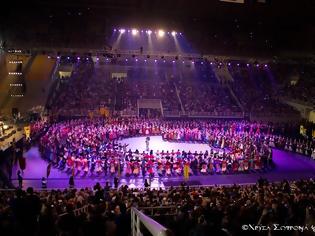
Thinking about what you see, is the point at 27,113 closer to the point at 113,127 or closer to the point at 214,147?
the point at 113,127

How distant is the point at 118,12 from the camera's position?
3359 centimetres

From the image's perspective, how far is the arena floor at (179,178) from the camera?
17.3 m

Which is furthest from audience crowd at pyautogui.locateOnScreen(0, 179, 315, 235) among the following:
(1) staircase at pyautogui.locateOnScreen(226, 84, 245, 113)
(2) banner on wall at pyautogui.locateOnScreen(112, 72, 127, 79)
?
(2) banner on wall at pyautogui.locateOnScreen(112, 72, 127, 79)

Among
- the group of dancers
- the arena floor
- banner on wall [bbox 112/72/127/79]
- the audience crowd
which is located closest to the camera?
the audience crowd

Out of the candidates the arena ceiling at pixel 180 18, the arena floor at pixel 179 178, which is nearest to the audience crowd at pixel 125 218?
the arena floor at pixel 179 178

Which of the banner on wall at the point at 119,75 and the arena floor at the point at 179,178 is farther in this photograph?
the banner on wall at the point at 119,75

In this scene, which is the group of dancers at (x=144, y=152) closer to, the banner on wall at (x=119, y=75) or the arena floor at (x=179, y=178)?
the arena floor at (x=179, y=178)

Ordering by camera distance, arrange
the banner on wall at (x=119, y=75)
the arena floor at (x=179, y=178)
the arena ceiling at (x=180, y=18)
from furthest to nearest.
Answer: the banner on wall at (x=119, y=75) < the arena ceiling at (x=180, y=18) < the arena floor at (x=179, y=178)

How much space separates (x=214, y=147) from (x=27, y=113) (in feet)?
57.6

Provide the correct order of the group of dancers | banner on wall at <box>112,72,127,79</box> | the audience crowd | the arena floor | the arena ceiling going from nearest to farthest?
the audience crowd
the arena floor
the group of dancers
the arena ceiling
banner on wall at <box>112,72,127,79</box>

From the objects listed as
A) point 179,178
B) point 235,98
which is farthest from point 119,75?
point 179,178

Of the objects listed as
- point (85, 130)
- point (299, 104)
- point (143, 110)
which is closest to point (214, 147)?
point (85, 130)

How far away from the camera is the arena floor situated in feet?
56.7

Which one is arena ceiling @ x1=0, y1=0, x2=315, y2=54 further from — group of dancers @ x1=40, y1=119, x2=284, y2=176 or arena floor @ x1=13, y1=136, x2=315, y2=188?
arena floor @ x1=13, y1=136, x2=315, y2=188
